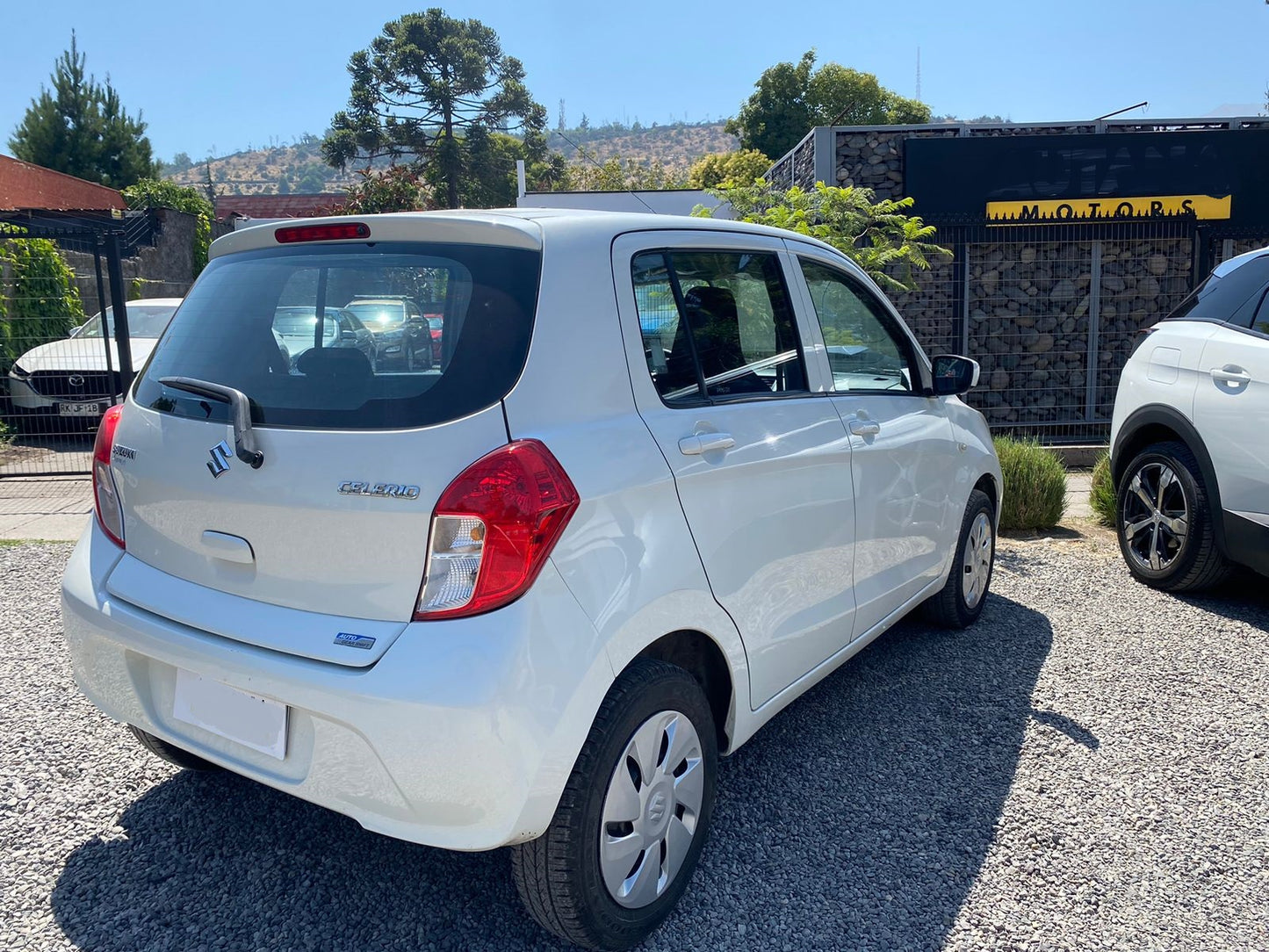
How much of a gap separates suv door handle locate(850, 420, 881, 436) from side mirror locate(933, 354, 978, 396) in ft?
2.47

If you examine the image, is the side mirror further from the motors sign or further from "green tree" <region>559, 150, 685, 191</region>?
"green tree" <region>559, 150, 685, 191</region>

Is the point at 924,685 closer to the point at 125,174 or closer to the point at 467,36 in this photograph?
the point at 125,174

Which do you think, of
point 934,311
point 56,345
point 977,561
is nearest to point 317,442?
point 977,561

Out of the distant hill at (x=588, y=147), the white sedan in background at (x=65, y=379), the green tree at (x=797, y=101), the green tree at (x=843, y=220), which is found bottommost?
the white sedan in background at (x=65, y=379)

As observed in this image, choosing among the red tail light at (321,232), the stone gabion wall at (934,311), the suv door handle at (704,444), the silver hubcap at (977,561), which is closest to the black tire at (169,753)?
the red tail light at (321,232)

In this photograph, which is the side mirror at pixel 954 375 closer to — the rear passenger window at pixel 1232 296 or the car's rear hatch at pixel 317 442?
the rear passenger window at pixel 1232 296

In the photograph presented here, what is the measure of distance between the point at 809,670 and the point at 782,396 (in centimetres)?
93

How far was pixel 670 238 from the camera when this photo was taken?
2.90m

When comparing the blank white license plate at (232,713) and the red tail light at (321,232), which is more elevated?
the red tail light at (321,232)

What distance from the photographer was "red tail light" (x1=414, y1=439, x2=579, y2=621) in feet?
6.91

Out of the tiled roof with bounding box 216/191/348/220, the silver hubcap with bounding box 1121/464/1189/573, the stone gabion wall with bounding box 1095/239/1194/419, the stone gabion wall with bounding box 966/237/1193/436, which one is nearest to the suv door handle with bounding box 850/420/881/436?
the silver hubcap with bounding box 1121/464/1189/573

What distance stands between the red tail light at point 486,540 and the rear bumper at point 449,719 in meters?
0.04

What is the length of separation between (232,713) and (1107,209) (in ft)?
39.3

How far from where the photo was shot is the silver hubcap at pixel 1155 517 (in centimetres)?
546
